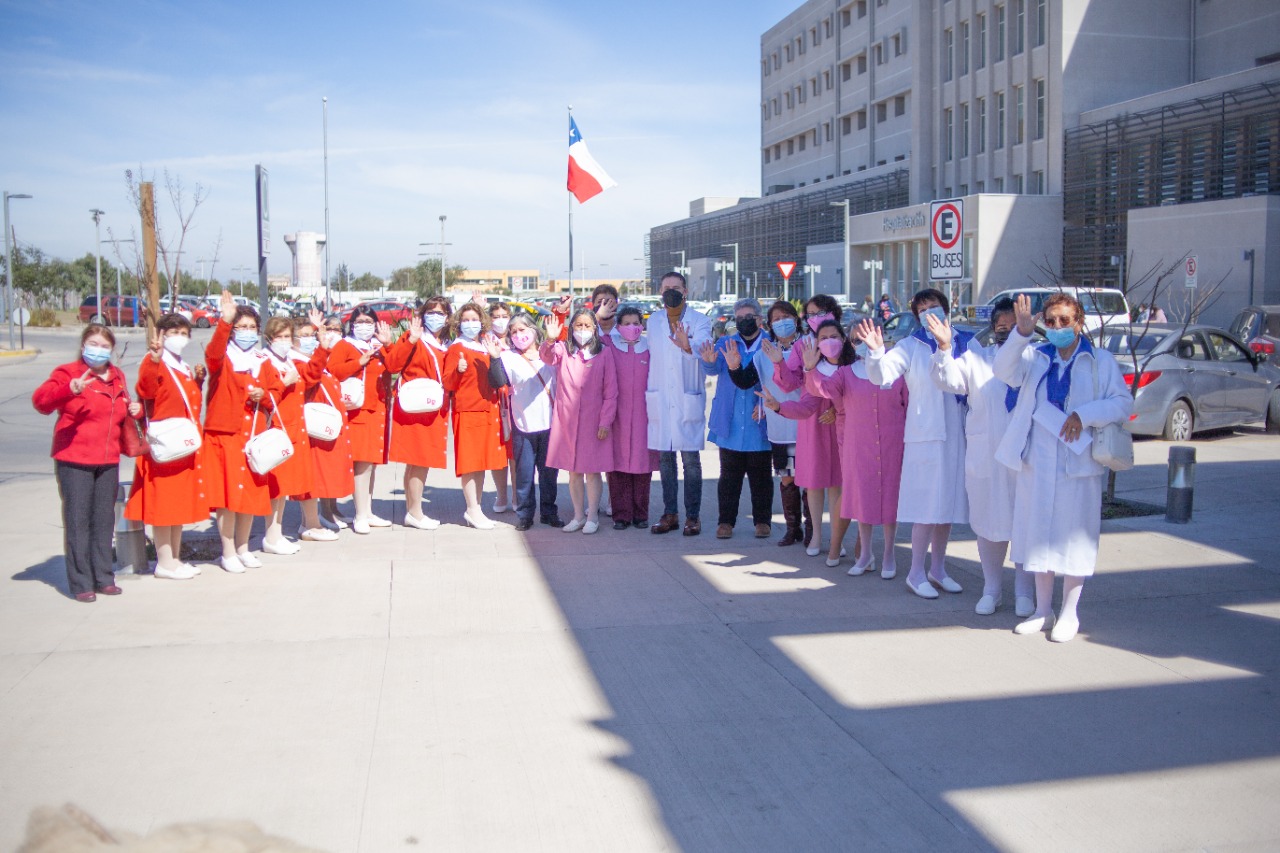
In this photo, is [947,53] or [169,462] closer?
[169,462]

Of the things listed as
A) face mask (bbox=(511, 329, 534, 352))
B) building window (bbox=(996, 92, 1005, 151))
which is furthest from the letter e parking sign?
building window (bbox=(996, 92, 1005, 151))

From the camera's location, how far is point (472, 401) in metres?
9.78

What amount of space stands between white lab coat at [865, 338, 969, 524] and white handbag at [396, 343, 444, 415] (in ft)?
12.8

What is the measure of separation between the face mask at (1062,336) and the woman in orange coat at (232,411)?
5345mm

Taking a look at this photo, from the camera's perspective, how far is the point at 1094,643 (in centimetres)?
650

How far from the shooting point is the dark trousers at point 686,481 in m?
9.52

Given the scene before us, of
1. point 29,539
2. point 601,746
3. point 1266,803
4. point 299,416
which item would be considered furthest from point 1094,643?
point 29,539

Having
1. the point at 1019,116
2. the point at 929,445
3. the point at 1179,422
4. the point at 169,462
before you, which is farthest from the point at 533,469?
the point at 1019,116

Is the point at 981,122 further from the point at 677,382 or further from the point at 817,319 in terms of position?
the point at 817,319

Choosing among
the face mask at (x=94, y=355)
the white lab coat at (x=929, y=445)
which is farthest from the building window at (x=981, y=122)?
the face mask at (x=94, y=355)

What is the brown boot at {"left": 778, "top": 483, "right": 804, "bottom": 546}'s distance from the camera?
9.20 meters

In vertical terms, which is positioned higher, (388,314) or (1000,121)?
(1000,121)

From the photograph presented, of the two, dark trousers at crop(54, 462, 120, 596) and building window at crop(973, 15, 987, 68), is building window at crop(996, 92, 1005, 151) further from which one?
dark trousers at crop(54, 462, 120, 596)

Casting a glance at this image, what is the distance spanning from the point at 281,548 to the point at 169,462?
5.05 feet
